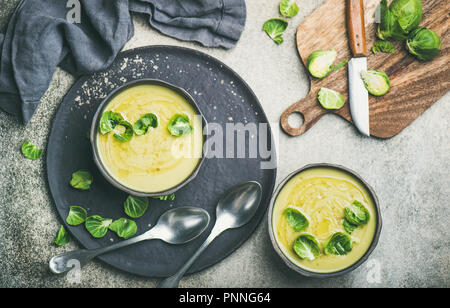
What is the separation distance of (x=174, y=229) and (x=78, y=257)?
0.33m

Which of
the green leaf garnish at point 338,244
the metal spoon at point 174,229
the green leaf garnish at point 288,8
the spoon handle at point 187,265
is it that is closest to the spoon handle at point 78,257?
the metal spoon at point 174,229

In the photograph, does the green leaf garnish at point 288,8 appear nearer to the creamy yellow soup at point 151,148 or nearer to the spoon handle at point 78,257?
the creamy yellow soup at point 151,148

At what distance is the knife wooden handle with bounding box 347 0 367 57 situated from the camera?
135cm

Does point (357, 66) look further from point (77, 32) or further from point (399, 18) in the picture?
point (77, 32)

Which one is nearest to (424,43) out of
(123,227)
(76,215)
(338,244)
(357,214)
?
(357,214)

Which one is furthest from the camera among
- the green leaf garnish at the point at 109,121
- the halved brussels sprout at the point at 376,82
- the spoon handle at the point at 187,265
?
the halved brussels sprout at the point at 376,82

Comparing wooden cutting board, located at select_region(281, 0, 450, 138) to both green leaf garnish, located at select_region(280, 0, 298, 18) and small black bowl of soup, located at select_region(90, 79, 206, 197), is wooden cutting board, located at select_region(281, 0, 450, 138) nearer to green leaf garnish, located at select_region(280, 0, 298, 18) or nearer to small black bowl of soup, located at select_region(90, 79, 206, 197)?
green leaf garnish, located at select_region(280, 0, 298, 18)

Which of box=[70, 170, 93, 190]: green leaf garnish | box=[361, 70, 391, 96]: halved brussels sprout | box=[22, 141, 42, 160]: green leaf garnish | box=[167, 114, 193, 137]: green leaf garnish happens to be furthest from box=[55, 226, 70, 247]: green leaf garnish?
box=[361, 70, 391, 96]: halved brussels sprout

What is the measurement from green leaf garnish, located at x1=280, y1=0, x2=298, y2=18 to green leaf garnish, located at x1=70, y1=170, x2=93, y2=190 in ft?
2.98

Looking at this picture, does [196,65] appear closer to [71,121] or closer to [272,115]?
[272,115]

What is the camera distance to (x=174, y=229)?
130 centimetres

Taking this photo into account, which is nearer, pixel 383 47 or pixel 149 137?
pixel 149 137

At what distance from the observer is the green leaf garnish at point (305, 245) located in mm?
1227

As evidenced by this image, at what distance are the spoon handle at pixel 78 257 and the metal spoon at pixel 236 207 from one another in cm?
27
